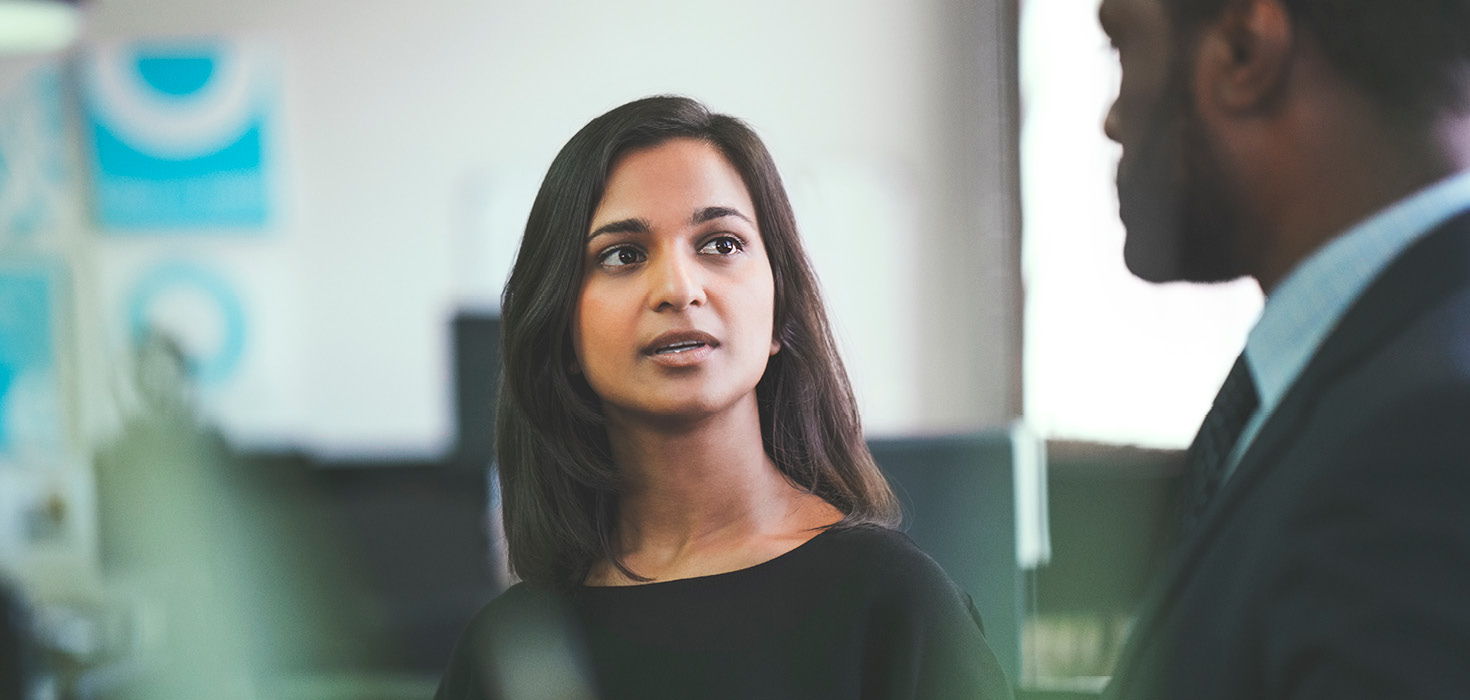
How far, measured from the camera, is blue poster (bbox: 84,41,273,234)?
1.49 ft

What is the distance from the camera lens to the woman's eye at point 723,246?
0.44 metres

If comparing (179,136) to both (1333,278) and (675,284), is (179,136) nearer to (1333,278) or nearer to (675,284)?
(675,284)

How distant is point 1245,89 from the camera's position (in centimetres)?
32

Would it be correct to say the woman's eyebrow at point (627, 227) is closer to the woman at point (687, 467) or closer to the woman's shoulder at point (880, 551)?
the woman at point (687, 467)

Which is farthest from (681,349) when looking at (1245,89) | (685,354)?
(1245,89)

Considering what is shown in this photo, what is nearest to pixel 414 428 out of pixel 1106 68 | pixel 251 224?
pixel 251 224

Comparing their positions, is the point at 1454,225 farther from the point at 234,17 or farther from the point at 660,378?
the point at 234,17

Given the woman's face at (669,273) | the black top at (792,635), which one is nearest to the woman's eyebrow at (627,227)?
the woman's face at (669,273)

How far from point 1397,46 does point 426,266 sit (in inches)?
15.5

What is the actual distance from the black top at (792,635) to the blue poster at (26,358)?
0.69 ft

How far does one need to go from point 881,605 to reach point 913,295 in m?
0.13

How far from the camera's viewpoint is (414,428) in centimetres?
58

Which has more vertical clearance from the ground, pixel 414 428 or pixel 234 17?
pixel 234 17

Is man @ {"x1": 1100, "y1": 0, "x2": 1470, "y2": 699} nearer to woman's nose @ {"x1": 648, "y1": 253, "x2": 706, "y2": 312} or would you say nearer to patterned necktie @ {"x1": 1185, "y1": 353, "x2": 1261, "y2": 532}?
patterned necktie @ {"x1": 1185, "y1": 353, "x2": 1261, "y2": 532}
